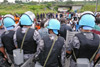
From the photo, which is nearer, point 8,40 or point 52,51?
point 52,51

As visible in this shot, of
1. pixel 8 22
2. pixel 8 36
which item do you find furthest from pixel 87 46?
pixel 8 22

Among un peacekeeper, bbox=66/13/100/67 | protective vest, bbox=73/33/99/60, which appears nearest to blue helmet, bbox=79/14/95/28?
un peacekeeper, bbox=66/13/100/67

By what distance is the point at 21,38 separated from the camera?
2.50 metres

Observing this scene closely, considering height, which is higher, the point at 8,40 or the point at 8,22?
the point at 8,22

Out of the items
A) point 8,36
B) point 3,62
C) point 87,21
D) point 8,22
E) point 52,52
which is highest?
point 87,21

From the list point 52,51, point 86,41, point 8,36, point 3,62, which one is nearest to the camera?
point 86,41

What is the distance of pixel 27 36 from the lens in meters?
2.48

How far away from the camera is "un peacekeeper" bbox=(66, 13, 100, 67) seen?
77.8 inches

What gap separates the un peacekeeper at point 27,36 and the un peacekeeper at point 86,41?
2.87 ft

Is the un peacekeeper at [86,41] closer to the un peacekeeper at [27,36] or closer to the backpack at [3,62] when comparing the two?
the un peacekeeper at [27,36]

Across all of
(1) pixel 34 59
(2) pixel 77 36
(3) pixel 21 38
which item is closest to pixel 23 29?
(3) pixel 21 38

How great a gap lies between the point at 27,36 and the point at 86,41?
4.18 feet

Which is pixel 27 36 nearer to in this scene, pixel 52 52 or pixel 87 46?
pixel 52 52

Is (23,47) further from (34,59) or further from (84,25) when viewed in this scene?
(84,25)
